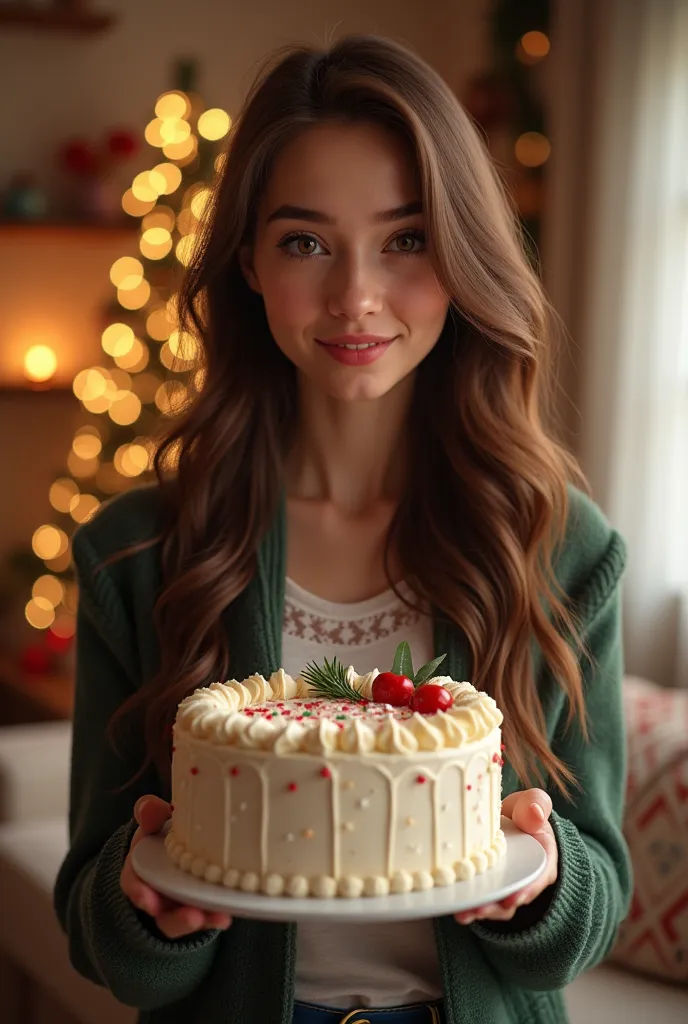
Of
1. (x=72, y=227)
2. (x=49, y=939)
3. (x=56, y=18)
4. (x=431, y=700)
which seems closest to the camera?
(x=431, y=700)

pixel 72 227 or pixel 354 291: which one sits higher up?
pixel 72 227

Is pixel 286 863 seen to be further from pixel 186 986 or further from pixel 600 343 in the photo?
pixel 600 343

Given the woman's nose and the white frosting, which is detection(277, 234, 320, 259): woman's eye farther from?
the white frosting

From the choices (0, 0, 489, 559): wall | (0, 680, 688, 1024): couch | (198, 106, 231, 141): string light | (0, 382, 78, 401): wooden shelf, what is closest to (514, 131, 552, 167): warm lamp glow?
(0, 0, 489, 559): wall

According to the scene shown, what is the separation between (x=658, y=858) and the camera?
2420 mm

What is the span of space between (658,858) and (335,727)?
1.42 metres

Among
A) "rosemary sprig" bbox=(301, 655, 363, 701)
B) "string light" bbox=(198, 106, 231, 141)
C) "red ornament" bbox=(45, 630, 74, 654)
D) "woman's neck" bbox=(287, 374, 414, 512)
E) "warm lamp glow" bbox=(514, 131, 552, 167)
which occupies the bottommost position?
"red ornament" bbox=(45, 630, 74, 654)

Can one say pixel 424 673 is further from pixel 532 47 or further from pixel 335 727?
pixel 532 47

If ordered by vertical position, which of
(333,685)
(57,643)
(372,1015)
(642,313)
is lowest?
(57,643)

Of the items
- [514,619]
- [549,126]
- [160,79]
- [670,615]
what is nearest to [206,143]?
[160,79]

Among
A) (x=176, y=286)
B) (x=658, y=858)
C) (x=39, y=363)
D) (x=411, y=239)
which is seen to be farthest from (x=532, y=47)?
(x=411, y=239)

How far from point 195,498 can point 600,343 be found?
2613mm

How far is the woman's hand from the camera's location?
127cm

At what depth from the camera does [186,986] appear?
1.56 metres
